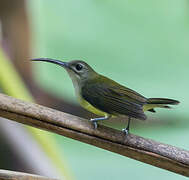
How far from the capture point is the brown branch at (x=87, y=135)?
5.62 ft

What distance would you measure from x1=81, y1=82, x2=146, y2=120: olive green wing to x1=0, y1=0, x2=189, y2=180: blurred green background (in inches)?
14.7

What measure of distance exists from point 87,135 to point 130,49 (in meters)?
1.02

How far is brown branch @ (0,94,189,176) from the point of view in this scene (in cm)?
171

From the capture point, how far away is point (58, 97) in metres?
3.10

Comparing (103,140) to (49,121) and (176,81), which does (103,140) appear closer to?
(49,121)

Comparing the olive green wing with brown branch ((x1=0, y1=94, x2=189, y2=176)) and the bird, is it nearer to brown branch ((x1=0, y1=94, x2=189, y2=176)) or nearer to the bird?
the bird

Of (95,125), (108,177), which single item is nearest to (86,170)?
(108,177)

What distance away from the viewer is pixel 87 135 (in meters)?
1.78

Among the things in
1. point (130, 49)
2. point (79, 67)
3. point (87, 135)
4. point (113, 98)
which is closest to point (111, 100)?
point (113, 98)

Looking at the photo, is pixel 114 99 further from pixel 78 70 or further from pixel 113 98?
pixel 78 70

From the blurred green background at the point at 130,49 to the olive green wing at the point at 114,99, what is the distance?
1.22 feet

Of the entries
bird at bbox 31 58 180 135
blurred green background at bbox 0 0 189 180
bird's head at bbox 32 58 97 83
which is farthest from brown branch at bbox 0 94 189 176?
blurred green background at bbox 0 0 189 180

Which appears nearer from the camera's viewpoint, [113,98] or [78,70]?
[113,98]

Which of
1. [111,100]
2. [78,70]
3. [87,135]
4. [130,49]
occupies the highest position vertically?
[130,49]
